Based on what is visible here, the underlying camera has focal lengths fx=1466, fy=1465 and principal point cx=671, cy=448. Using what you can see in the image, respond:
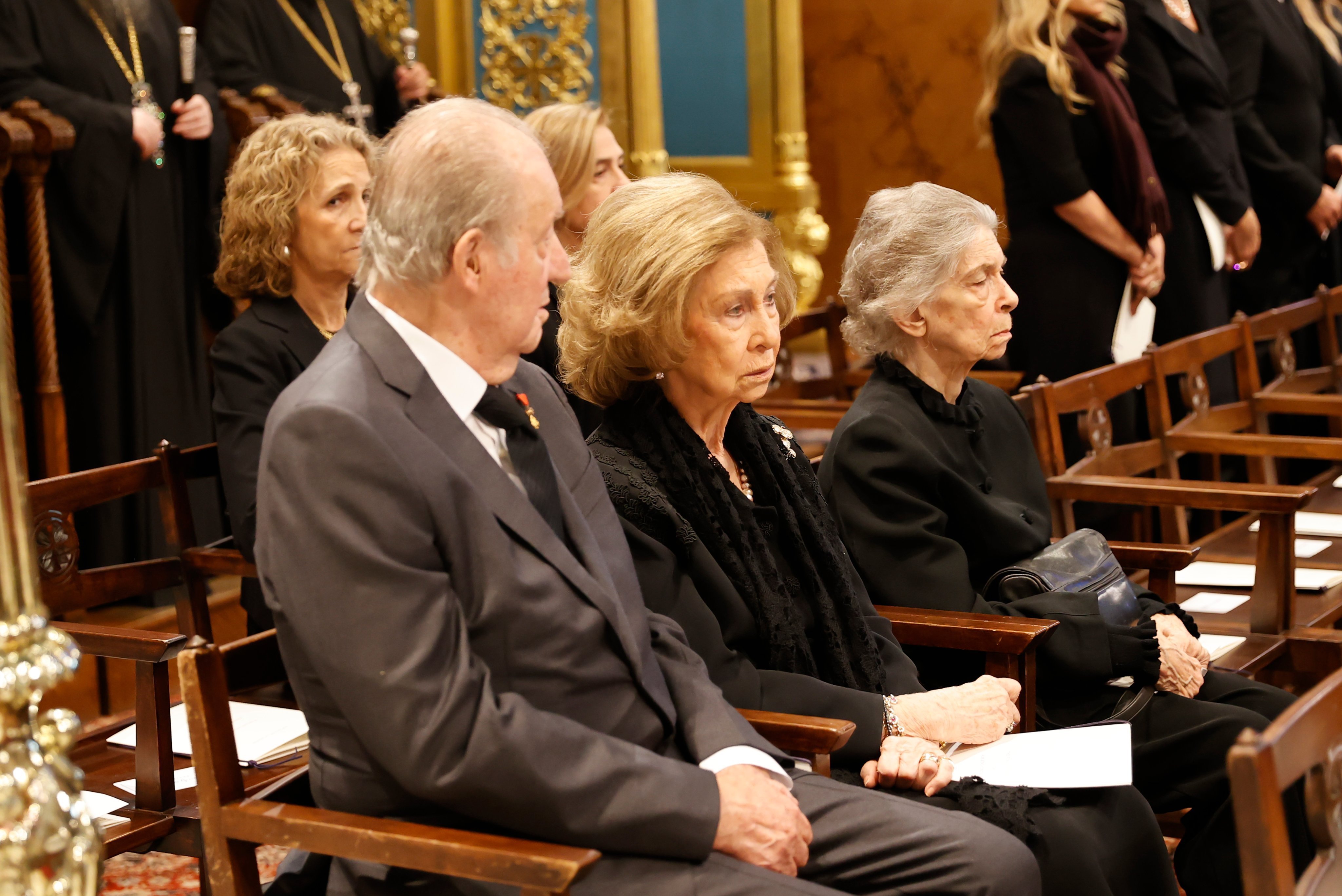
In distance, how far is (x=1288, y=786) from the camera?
4.86 ft

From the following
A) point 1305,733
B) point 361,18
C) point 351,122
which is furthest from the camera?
point 361,18

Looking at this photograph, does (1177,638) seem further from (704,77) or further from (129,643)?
(704,77)

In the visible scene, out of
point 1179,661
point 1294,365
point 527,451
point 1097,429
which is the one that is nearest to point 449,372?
point 527,451

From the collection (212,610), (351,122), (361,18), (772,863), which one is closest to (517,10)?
(361,18)

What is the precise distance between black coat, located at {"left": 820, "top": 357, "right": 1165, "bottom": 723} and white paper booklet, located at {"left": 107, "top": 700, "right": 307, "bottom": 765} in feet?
3.32

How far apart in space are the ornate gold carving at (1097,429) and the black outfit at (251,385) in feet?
5.90

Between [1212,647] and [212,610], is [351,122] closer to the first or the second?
[212,610]

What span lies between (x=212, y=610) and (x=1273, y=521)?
286 cm

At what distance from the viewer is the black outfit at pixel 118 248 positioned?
162 inches

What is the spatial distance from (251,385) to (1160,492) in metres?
1.98

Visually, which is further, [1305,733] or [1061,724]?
[1061,724]

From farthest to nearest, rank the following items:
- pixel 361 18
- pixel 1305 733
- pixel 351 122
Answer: pixel 361 18, pixel 351 122, pixel 1305 733

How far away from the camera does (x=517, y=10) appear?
651cm

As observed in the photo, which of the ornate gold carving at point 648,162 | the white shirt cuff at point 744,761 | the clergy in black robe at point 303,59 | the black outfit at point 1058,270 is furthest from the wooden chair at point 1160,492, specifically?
the ornate gold carving at point 648,162
